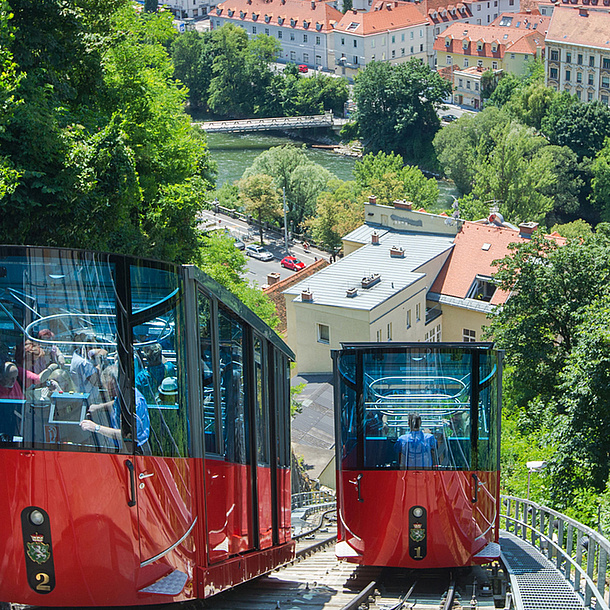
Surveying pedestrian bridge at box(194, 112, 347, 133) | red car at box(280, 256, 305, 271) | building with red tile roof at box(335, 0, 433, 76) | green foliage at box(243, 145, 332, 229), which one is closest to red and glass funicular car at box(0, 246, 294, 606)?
red car at box(280, 256, 305, 271)

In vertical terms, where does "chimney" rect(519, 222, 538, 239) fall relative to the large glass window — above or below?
below

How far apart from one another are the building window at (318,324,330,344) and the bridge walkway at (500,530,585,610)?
91.5 ft

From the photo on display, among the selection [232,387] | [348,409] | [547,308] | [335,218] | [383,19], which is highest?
[383,19]

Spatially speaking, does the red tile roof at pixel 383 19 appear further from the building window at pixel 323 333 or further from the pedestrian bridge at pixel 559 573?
the pedestrian bridge at pixel 559 573

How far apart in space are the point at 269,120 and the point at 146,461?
109 m

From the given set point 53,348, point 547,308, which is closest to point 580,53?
point 547,308

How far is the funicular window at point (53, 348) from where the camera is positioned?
6.99 m

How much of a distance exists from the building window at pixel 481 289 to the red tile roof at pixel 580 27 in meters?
64.3

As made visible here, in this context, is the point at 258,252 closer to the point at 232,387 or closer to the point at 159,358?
the point at 232,387

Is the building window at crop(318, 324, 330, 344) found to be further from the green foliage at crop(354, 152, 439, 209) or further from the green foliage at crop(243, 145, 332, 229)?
the green foliage at crop(243, 145, 332, 229)

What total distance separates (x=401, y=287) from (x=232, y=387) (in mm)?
33354

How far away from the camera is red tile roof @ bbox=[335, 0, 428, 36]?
128 meters

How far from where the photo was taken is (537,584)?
1039cm

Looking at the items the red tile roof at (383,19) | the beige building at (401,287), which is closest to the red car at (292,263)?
the beige building at (401,287)
